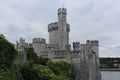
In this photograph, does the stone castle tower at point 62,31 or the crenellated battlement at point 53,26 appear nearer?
the stone castle tower at point 62,31

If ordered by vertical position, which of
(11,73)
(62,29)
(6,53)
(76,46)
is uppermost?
(62,29)

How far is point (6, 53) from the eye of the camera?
25.1 meters

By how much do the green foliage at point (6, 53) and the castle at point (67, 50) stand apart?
22642 millimetres

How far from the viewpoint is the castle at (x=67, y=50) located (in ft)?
170

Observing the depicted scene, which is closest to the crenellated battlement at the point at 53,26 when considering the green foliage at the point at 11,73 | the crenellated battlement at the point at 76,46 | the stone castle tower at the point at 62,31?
the stone castle tower at the point at 62,31

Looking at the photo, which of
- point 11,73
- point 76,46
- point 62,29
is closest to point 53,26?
point 62,29

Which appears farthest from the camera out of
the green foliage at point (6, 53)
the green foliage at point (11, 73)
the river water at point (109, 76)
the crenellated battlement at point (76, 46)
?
the river water at point (109, 76)

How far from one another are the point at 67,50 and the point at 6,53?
2916 centimetres

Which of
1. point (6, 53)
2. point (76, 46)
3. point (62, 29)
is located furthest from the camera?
point (62, 29)

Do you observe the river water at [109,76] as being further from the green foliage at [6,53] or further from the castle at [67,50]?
the green foliage at [6,53]

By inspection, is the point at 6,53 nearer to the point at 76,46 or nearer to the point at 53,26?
the point at 76,46

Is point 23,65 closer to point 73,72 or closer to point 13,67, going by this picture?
point 13,67

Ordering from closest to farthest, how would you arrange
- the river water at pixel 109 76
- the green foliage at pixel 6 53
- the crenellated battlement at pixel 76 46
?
1. the green foliage at pixel 6 53
2. the crenellated battlement at pixel 76 46
3. the river water at pixel 109 76

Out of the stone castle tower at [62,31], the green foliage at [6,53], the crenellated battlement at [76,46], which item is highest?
the stone castle tower at [62,31]
